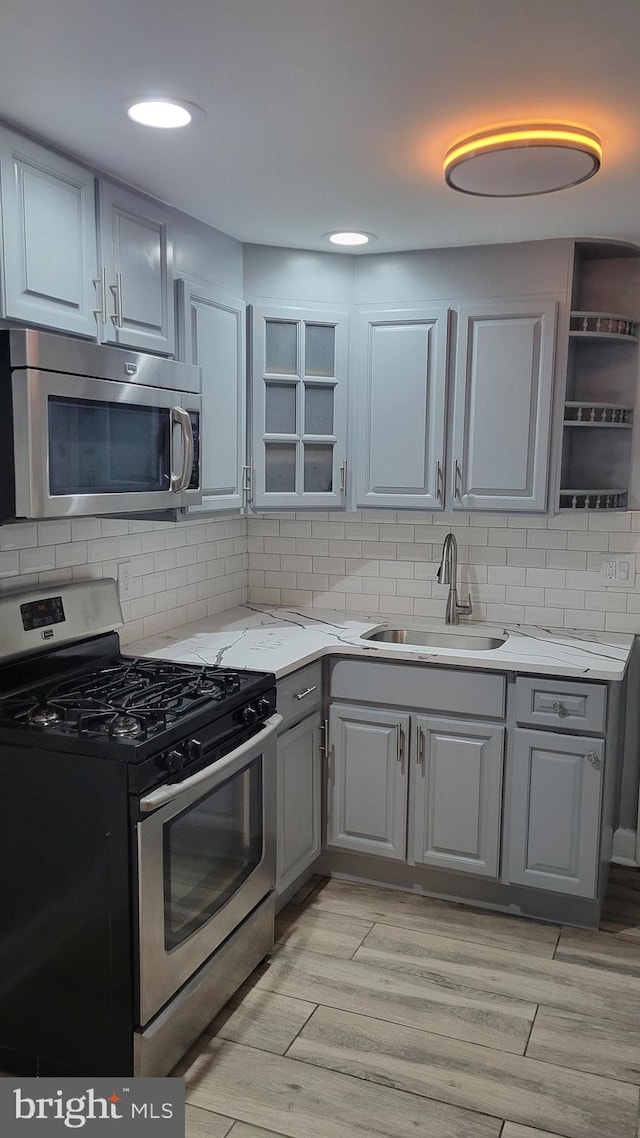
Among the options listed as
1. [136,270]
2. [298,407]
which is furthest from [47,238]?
[298,407]

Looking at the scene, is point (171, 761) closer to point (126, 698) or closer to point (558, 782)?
point (126, 698)

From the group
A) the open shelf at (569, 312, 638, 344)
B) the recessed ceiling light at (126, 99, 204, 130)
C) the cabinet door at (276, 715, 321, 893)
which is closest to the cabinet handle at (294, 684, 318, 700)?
the cabinet door at (276, 715, 321, 893)

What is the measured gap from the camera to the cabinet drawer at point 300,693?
2.79m

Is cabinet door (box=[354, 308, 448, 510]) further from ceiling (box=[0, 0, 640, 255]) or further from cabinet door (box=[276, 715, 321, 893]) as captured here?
cabinet door (box=[276, 715, 321, 893])

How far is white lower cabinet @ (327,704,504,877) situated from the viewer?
295 centimetres

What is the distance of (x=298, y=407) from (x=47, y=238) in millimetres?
1307

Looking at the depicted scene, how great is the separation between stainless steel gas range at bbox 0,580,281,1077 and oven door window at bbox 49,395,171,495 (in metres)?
0.46

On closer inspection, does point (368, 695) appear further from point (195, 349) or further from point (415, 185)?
point (415, 185)

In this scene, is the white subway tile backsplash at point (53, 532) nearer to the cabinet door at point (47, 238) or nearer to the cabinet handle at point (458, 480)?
the cabinet door at point (47, 238)

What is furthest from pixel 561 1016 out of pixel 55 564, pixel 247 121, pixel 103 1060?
pixel 247 121

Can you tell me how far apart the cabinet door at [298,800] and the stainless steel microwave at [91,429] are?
0.91m

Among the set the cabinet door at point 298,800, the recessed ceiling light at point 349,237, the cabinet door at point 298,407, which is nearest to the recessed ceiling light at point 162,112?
the recessed ceiling light at point 349,237

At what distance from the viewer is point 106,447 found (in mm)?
2219

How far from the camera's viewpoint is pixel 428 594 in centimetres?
357
